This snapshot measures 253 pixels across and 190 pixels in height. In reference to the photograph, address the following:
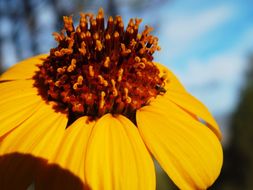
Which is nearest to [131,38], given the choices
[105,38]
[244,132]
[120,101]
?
[105,38]

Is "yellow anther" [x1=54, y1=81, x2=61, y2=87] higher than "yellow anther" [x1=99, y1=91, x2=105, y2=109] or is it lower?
higher

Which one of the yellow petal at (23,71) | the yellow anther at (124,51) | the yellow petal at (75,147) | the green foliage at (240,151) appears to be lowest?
the green foliage at (240,151)

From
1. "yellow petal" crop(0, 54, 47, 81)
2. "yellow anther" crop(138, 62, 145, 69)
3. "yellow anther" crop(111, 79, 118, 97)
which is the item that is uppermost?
"yellow anther" crop(138, 62, 145, 69)

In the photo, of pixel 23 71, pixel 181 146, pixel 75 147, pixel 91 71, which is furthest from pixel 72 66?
pixel 181 146

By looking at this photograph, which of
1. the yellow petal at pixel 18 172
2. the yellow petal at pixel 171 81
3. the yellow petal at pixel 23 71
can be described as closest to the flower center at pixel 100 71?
the yellow petal at pixel 23 71

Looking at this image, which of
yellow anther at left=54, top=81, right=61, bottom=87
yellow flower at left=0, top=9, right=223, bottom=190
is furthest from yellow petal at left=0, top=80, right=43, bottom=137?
yellow anther at left=54, top=81, right=61, bottom=87

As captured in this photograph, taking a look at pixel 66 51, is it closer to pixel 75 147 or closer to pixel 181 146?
pixel 75 147

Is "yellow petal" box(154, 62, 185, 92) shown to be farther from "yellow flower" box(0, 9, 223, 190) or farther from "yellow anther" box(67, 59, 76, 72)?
"yellow anther" box(67, 59, 76, 72)

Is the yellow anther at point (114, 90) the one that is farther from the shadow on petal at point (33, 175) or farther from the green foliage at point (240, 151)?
the green foliage at point (240, 151)

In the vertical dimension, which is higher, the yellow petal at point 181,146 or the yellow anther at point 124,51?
the yellow anther at point 124,51
